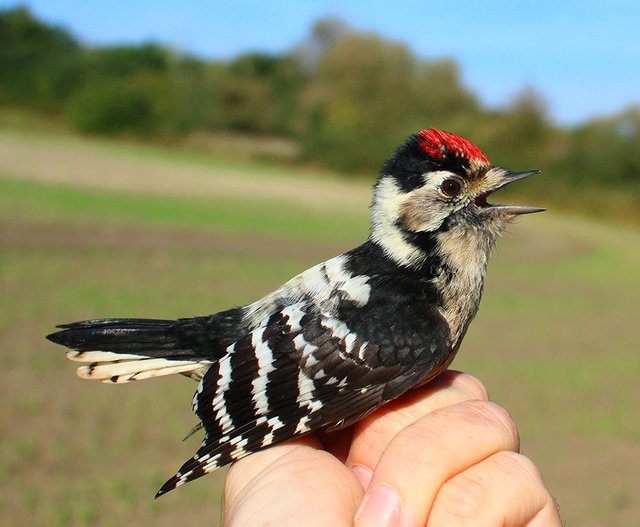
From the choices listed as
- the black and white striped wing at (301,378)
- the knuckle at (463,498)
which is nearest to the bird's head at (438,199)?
the black and white striped wing at (301,378)

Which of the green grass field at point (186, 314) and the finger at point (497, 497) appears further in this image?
the green grass field at point (186, 314)

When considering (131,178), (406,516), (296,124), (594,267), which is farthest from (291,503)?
(296,124)

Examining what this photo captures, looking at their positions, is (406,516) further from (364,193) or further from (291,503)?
(364,193)

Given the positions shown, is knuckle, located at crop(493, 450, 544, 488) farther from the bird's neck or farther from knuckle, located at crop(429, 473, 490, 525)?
the bird's neck

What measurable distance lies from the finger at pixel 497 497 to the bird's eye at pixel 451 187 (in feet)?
3.53

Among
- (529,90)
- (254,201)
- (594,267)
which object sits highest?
(529,90)

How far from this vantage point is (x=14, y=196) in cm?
2058

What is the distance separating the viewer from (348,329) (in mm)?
2500

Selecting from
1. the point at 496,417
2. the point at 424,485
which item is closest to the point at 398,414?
the point at 496,417

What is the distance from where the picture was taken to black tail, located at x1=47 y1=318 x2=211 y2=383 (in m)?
2.75

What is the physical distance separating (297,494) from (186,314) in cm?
852

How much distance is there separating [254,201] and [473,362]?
18.0 m

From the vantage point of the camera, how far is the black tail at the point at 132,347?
9.03 ft

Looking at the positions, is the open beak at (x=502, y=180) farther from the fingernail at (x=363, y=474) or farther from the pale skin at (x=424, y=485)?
the fingernail at (x=363, y=474)
